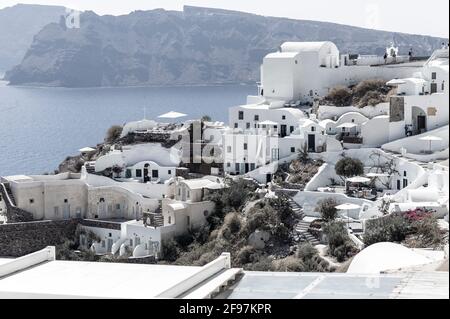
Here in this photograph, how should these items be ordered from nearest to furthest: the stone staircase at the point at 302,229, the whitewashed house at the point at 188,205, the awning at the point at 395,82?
the stone staircase at the point at 302,229 → the whitewashed house at the point at 188,205 → the awning at the point at 395,82

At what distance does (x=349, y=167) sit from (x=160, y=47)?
13258 cm

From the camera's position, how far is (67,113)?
295 feet

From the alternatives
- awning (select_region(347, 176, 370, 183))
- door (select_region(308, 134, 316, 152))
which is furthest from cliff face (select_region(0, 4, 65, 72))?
awning (select_region(347, 176, 370, 183))

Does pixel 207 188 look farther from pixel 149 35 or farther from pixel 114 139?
pixel 149 35

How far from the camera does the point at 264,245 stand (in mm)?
22297

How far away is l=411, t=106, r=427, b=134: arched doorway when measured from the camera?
25.2 m

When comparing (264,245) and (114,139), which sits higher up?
(114,139)

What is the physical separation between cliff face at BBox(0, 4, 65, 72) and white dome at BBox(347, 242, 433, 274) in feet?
478

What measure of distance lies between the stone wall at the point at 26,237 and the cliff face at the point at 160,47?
363 ft

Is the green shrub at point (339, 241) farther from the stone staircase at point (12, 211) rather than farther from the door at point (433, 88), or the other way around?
the stone staircase at point (12, 211)

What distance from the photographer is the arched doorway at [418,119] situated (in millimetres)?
25203

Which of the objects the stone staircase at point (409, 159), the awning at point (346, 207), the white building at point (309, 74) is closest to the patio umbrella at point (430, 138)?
the stone staircase at point (409, 159)
